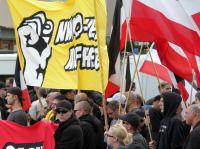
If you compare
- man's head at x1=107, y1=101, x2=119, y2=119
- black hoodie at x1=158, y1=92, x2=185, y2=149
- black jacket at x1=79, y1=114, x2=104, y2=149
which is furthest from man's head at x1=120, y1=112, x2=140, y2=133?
man's head at x1=107, y1=101, x2=119, y2=119

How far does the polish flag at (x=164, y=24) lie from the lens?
931 cm

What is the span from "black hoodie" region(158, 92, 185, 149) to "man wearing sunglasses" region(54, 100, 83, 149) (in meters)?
1.23

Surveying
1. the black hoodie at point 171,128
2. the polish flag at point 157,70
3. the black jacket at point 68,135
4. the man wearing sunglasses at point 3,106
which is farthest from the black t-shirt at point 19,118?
the polish flag at point 157,70

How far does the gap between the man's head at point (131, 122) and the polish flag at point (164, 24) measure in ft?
4.90

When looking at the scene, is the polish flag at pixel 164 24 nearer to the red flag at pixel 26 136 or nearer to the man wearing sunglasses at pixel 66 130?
the man wearing sunglasses at pixel 66 130

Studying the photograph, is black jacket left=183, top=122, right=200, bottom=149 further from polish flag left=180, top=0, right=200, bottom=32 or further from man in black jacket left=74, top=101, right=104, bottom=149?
man in black jacket left=74, top=101, right=104, bottom=149

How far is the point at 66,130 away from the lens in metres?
8.85

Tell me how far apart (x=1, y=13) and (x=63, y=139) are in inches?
998

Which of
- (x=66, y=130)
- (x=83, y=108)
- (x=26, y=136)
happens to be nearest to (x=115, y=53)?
(x=83, y=108)

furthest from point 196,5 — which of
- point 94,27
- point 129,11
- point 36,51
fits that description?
point 36,51

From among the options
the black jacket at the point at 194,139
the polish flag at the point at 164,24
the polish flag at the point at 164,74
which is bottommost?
the black jacket at the point at 194,139

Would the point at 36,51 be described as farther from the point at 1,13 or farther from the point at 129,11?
the point at 1,13

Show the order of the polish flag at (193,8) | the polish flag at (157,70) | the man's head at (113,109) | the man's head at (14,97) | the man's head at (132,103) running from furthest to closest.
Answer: the polish flag at (157,70) → the man's head at (132,103) → the man's head at (113,109) → the man's head at (14,97) → the polish flag at (193,8)

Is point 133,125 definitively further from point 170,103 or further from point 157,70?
point 157,70
